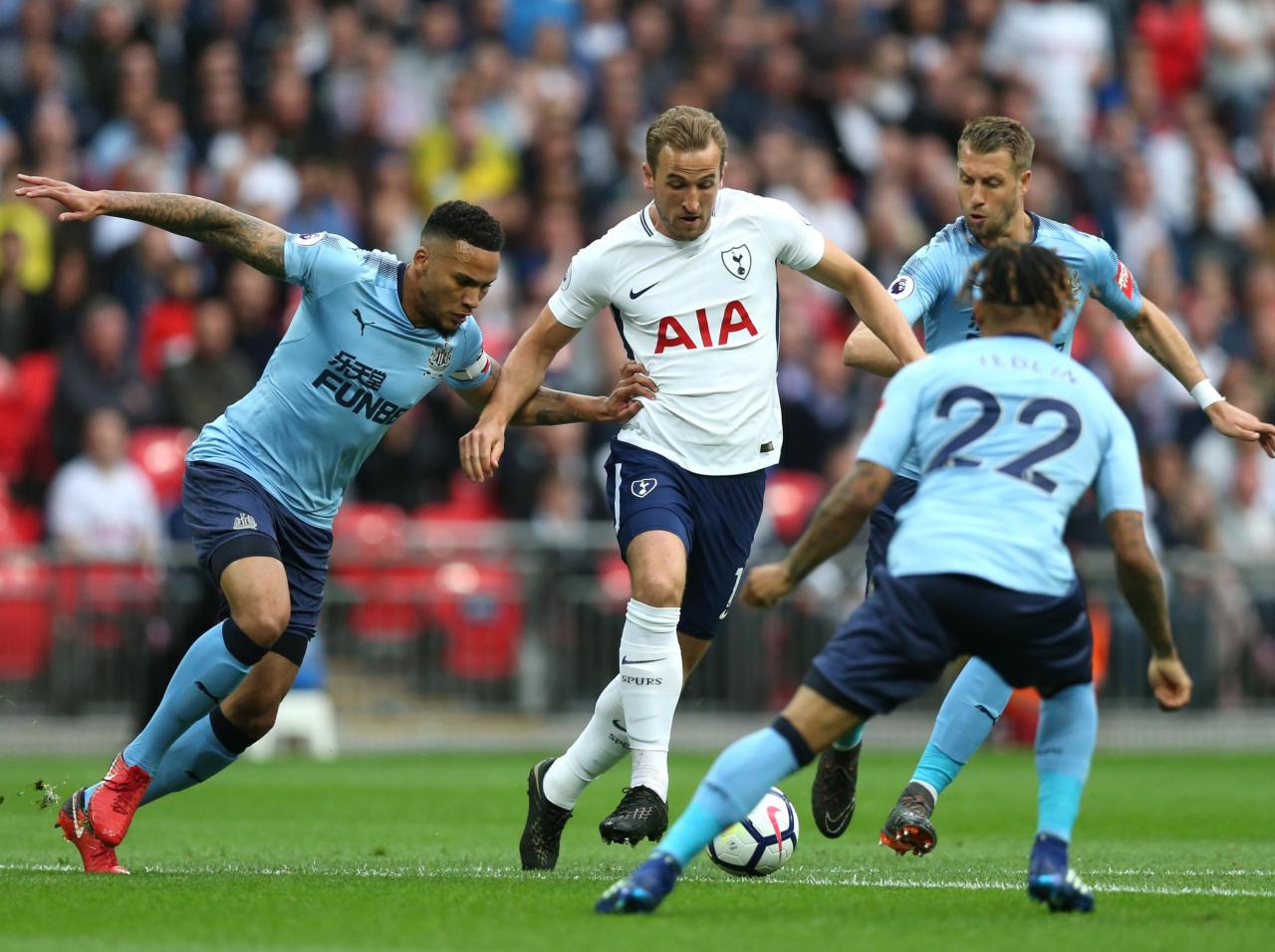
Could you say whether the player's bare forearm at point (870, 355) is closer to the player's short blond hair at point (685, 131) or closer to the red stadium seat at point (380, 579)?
the player's short blond hair at point (685, 131)

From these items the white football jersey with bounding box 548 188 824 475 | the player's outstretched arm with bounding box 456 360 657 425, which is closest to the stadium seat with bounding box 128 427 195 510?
the player's outstretched arm with bounding box 456 360 657 425

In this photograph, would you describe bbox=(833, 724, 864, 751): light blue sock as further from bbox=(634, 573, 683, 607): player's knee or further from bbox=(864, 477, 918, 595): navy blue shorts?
bbox=(634, 573, 683, 607): player's knee

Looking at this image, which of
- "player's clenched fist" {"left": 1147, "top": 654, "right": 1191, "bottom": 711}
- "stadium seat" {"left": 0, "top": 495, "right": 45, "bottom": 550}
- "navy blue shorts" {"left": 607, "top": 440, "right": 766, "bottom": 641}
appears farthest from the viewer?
"stadium seat" {"left": 0, "top": 495, "right": 45, "bottom": 550}

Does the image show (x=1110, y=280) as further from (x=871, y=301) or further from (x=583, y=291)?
(x=583, y=291)

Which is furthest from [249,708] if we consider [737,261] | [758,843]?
[737,261]

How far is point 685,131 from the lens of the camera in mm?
8711

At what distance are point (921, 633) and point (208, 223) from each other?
3.59 m

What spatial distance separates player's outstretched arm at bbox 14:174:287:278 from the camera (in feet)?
27.5

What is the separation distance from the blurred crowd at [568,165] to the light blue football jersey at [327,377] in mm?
7741

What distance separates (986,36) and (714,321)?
49.2 ft

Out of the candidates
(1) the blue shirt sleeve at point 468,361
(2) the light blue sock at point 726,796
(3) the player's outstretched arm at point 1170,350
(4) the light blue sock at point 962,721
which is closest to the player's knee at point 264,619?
(1) the blue shirt sleeve at point 468,361

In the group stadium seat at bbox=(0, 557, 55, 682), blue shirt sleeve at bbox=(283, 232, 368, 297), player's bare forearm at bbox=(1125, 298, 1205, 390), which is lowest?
stadium seat at bbox=(0, 557, 55, 682)

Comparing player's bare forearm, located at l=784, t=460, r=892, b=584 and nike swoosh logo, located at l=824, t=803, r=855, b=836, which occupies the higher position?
player's bare forearm, located at l=784, t=460, r=892, b=584

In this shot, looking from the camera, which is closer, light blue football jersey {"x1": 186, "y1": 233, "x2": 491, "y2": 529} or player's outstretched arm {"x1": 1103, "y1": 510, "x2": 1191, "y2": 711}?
player's outstretched arm {"x1": 1103, "y1": 510, "x2": 1191, "y2": 711}
